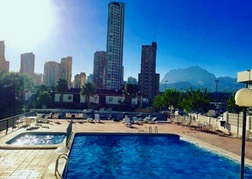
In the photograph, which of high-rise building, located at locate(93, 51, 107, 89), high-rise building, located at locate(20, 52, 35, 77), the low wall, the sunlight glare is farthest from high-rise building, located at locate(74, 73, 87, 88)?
the sunlight glare

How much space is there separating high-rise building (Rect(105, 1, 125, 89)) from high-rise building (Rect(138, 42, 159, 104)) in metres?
10.2

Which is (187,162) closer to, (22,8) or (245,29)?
(22,8)

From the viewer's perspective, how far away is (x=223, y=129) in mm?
21594

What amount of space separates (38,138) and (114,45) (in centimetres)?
10357

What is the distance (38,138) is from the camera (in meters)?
16.7

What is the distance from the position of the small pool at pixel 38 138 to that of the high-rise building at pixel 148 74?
326ft

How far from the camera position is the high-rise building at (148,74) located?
116500 mm

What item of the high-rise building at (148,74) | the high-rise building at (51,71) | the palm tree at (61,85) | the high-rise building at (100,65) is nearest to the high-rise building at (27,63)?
the high-rise building at (51,71)

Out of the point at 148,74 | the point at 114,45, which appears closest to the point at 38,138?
the point at 148,74

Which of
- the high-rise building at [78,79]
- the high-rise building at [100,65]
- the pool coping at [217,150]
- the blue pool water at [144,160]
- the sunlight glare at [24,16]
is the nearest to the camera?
the blue pool water at [144,160]

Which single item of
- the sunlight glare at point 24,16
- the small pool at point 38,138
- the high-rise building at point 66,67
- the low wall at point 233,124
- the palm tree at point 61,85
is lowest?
the small pool at point 38,138

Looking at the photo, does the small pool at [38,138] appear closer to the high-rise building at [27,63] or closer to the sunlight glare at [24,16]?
the sunlight glare at [24,16]

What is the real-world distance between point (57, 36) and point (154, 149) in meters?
12.4

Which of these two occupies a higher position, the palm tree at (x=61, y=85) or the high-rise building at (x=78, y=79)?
the high-rise building at (x=78, y=79)
